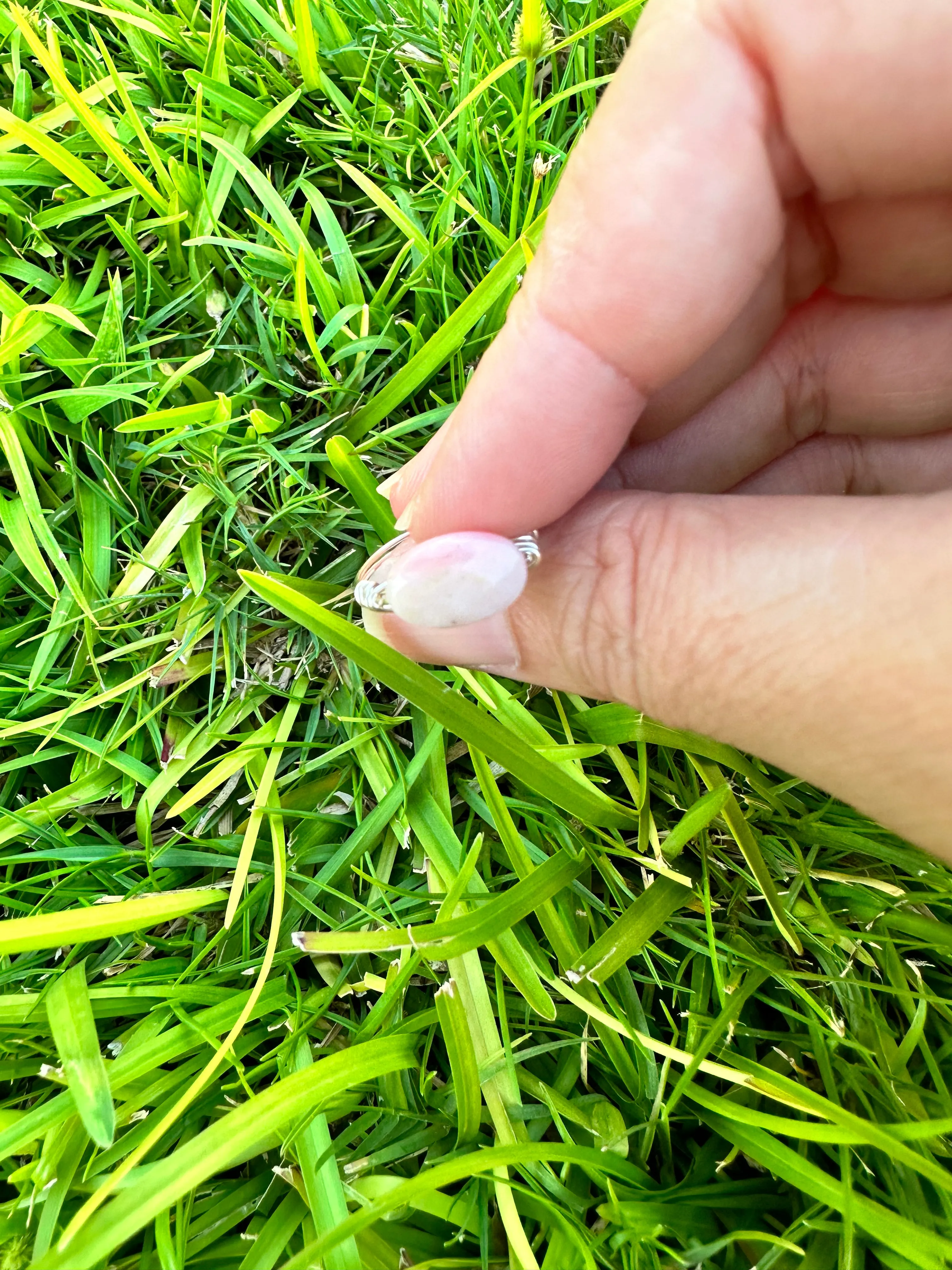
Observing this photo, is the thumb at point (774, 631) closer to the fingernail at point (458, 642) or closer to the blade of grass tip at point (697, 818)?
the fingernail at point (458, 642)

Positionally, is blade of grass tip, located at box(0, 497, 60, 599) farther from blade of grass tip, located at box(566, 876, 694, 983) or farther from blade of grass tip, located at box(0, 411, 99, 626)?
blade of grass tip, located at box(566, 876, 694, 983)

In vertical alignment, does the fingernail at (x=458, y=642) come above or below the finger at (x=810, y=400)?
below

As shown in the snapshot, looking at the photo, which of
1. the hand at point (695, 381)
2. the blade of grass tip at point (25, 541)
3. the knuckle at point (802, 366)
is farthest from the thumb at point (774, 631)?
the blade of grass tip at point (25, 541)

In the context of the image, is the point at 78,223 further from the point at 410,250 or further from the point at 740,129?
the point at 740,129

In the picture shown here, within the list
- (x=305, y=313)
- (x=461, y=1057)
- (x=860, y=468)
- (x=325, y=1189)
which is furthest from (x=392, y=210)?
(x=325, y=1189)

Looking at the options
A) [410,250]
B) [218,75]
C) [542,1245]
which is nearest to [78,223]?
[218,75]

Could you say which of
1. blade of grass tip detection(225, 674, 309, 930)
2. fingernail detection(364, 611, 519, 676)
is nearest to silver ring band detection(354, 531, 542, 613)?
fingernail detection(364, 611, 519, 676)
